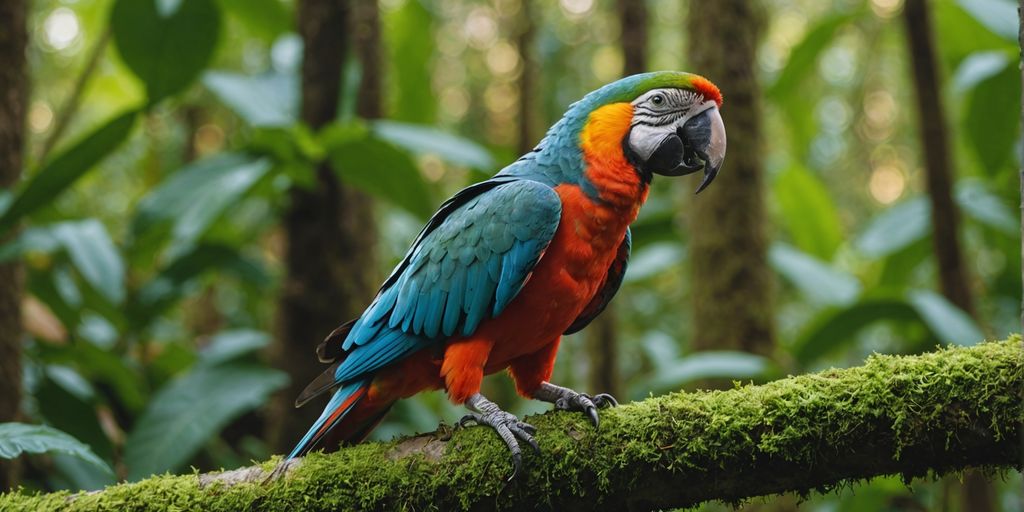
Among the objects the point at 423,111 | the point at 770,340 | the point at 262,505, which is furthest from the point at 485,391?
the point at 262,505

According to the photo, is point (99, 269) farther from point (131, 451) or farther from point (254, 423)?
point (254, 423)

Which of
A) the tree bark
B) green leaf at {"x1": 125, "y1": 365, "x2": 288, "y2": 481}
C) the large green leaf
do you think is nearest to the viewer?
the tree bark

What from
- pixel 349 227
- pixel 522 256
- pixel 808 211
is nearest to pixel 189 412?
pixel 349 227

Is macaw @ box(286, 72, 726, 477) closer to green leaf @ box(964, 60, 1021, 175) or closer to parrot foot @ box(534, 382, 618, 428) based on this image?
parrot foot @ box(534, 382, 618, 428)

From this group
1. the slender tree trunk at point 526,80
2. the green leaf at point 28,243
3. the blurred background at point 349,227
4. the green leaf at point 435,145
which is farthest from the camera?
the slender tree trunk at point 526,80

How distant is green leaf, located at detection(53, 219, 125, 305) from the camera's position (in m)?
4.64

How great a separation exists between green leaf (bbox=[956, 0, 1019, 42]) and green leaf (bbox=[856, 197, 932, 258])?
45.4 inches

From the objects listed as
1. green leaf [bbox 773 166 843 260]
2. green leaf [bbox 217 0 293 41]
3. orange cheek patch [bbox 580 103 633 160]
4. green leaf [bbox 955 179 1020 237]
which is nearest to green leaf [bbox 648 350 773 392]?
orange cheek patch [bbox 580 103 633 160]

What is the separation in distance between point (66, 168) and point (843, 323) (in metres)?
4.18

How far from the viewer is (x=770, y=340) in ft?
15.4

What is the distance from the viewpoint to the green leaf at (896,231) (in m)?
5.37

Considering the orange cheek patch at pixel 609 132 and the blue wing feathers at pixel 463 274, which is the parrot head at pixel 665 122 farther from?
the blue wing feathers at pixel 463 274

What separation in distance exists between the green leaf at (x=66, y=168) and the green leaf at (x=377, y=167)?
1.03 metres

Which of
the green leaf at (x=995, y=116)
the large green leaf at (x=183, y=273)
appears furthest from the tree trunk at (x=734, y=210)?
the large green leaf at (x=183, y=273)
